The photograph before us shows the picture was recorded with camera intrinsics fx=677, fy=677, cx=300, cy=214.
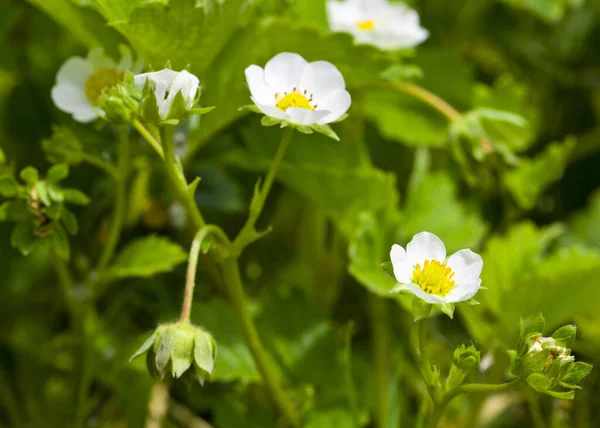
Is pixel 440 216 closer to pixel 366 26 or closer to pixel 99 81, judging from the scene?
pixel 366 26

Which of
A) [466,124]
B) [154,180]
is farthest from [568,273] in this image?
[154,180]

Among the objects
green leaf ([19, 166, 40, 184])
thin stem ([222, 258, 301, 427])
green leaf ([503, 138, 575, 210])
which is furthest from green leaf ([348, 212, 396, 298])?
green leaf ([19, 166, 40, 184])

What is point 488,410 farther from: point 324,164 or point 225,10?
point 225,10

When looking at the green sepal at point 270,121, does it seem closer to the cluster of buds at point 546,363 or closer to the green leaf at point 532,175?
the cluster of buds at point 546,363


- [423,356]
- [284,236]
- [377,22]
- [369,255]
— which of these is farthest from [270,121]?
[284,236]

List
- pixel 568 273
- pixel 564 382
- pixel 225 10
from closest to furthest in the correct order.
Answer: pixel 564 382 → pixel 225 10 → pixel 568 273

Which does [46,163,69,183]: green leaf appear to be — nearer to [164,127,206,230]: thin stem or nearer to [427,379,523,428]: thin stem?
[164,127,206,230]: thin stem

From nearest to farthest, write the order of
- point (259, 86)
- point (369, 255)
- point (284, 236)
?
point (259, 86), point (369, 255), point (284, 236)
